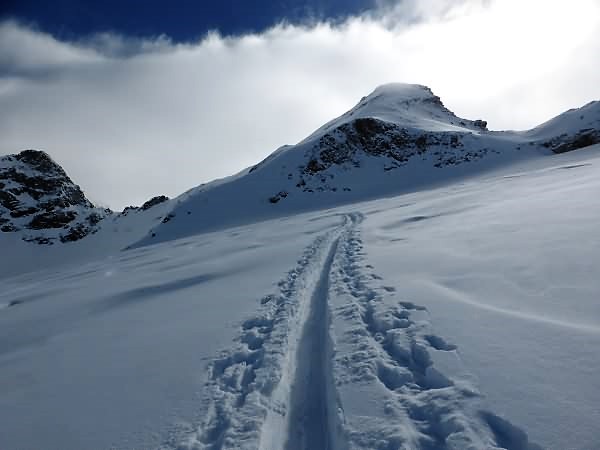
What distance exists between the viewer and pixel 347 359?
14.4 ft

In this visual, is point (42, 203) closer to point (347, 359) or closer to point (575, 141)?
point (347, 359)

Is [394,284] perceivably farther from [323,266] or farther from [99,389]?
[99,389]

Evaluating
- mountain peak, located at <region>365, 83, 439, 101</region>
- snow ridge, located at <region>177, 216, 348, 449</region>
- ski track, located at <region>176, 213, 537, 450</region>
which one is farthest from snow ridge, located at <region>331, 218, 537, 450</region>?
mountain peak, located at <region>365, 83, 439, 101</region>

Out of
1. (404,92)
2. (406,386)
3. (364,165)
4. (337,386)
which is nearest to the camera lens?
(406,386)

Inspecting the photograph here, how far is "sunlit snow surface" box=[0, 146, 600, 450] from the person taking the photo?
10.0 ft

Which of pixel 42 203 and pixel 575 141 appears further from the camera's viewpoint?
pixel 42 203

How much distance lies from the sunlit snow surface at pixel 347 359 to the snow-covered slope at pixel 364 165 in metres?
33.2

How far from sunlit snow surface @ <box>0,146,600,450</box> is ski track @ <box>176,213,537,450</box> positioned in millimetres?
18

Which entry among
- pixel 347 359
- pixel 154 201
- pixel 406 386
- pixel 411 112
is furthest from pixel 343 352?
pixel 154 201

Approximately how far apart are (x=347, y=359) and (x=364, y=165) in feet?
172

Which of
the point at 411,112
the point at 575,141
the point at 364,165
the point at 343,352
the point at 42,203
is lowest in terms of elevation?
the point at 343,352

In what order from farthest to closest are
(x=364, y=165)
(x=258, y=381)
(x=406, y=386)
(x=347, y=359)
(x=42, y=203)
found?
(x=42, y=203) → (x=364, y=165) → (x=347, y=359) → (x=258, y=381) → (x=406, y=386)

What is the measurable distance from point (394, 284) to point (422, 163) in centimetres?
4972

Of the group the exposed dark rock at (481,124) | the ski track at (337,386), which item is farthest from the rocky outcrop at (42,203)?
the exposed dark rock at (481,124)
